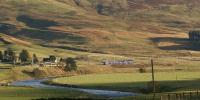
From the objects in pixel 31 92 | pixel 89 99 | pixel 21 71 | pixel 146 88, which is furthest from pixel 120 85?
pixel 21 71

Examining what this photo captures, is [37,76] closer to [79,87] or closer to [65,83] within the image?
[65,83]

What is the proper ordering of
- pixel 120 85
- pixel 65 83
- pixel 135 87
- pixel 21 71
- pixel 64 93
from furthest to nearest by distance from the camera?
pixel 21 71, pixel 65 83, pixel 120 85, pixel 135 87, pixel 64 93

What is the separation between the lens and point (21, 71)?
7736 inches

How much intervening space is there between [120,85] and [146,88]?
15.9 metres

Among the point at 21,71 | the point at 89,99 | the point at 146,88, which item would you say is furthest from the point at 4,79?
the point at 89,99

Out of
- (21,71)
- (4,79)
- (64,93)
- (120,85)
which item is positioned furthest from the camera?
(21,71)

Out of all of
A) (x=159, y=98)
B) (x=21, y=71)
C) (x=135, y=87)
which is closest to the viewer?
(x=159, y=98)

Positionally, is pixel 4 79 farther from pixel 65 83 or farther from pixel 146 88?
pixel 146 88

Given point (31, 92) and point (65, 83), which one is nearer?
point (31, 92)

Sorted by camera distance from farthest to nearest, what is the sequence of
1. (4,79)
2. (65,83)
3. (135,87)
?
(4,79), (65,83), (135,87)

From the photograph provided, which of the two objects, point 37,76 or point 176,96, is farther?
point 37,76

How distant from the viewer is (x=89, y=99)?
98.1 m

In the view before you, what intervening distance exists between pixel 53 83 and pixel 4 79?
884 inches

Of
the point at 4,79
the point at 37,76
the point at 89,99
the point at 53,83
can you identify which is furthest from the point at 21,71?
the point at 89,99
